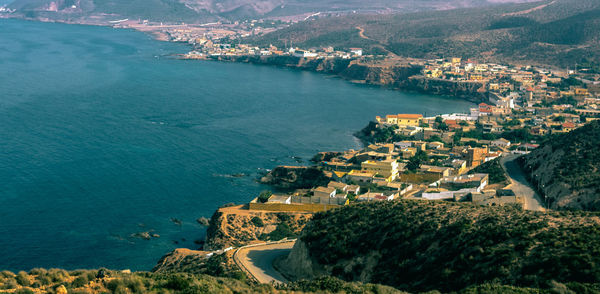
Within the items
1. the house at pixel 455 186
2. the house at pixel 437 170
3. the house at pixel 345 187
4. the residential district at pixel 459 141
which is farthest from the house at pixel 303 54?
the house at pixel 455 186

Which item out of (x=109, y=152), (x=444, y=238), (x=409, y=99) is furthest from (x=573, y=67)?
(x=444, y=238)

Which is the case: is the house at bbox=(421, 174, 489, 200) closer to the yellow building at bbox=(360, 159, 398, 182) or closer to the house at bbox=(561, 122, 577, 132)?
the yellow building at bbox=(360, 159, 398, 182)

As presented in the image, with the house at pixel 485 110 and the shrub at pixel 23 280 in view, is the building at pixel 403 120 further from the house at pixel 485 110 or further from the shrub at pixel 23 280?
the shrub at pixel 23 280

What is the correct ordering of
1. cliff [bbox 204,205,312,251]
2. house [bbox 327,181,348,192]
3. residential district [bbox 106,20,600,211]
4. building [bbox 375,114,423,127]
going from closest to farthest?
cliff [bbox 204,205,312,251]
residential district [bbox 106,20,600,211]
house [bbox 327,181,348,192]
building [bbox 375,114,423,127]

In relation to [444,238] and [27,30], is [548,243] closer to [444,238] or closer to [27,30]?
[444,238]

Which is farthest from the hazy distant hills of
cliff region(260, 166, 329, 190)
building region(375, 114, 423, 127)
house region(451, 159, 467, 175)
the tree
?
house region(451, 159, 467, 175)
